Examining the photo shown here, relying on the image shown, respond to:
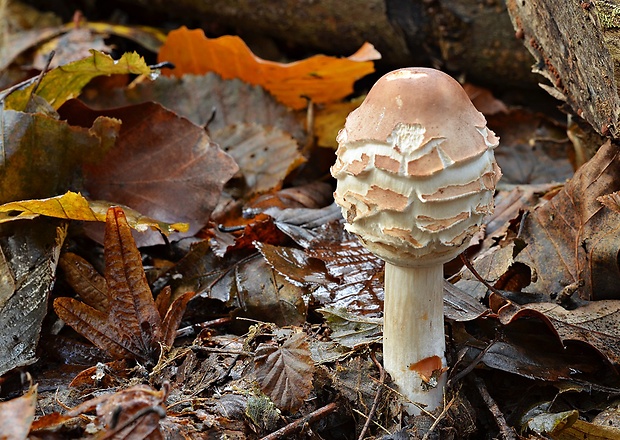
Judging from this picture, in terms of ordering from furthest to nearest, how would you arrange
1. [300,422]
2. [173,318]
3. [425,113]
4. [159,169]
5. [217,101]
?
[217,101] < [159,169] < [173,318] < [300,422] < [425,113]

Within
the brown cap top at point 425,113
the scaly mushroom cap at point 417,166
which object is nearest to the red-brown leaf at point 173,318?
the scaly mushroom cap at point 417,166

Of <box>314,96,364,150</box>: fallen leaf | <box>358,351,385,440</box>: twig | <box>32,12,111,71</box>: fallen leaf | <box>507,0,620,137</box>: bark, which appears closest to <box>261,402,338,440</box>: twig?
<box>358,351,385,440</box>: twig

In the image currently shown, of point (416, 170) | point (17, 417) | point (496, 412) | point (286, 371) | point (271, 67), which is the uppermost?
point (416, 170)

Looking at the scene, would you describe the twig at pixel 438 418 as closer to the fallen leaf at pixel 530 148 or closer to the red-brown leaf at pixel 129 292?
the red-brown leaf at pixel 129 292

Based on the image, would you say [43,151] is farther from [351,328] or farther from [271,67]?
[271,67]

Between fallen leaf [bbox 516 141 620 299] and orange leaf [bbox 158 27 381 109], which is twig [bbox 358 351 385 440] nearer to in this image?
fallen leaf [bbox 516 141 620 299]

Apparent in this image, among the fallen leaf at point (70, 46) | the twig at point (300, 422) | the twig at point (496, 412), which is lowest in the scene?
the twig at point (496, 412)

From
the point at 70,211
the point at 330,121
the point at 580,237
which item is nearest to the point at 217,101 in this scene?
the point at 330,121
